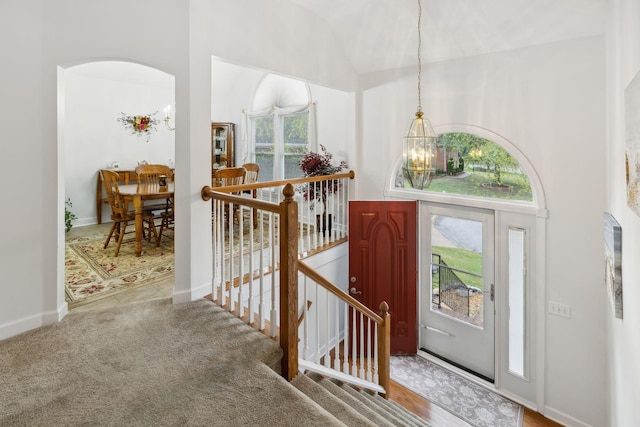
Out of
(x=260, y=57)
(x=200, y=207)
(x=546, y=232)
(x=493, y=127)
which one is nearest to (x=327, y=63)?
(x=260, y=57)

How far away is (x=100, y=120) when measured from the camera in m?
5.82

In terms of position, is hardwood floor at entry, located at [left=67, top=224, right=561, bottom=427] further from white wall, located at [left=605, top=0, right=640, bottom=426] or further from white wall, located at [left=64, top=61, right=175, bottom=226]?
white wall, located at [left=64, top=61, right=175, bottom=226]

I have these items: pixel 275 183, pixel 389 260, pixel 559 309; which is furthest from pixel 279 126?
pixel 559 309

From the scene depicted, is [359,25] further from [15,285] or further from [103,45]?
[15,285]

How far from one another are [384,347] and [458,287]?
1.71 metres

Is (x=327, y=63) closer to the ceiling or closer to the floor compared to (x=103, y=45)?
closer to the ceiling

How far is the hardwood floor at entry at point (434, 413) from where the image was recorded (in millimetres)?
3438

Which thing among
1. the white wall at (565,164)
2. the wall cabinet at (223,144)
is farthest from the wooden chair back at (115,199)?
the white wall at (565,164)

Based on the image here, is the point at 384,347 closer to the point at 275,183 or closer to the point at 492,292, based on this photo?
the point at 492,292

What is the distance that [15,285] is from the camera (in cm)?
231

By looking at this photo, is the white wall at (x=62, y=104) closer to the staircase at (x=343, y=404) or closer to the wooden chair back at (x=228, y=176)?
the wooden chair back at (x=228, y=176)

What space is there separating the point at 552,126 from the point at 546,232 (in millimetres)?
1046

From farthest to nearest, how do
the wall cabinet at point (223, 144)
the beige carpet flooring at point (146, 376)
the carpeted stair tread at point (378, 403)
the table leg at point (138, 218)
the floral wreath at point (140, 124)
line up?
1. the wall cabinet at point (223, 144)
2. the floral wreath at point (140, 124)
3. the table leg at point (138, 218)
4. the carpeted stair tread at point (378, 403)
5. the beige carpet flooring at point (146, 376)

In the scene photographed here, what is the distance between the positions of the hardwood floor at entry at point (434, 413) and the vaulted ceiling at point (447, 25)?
374 centimetres
